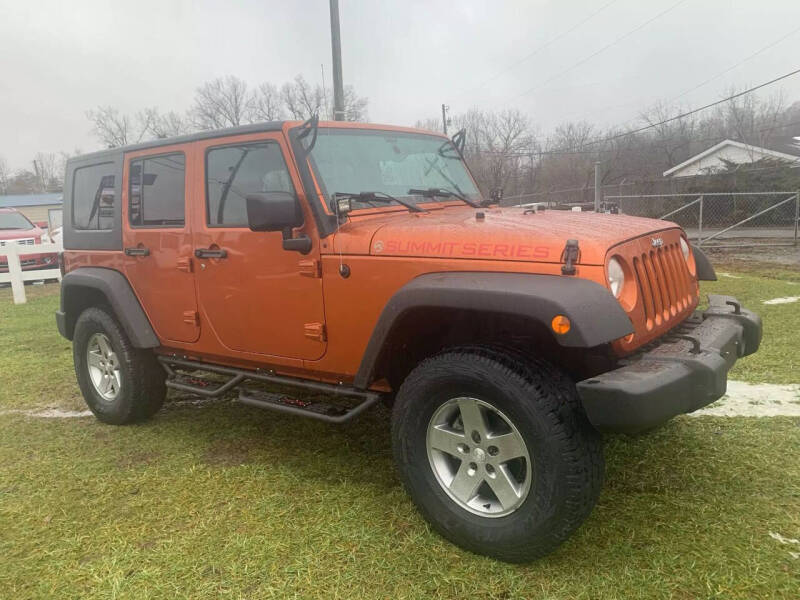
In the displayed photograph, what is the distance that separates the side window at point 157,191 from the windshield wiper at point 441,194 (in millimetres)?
1489

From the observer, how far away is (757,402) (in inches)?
166

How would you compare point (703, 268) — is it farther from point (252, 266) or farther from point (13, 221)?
point (13, 221)

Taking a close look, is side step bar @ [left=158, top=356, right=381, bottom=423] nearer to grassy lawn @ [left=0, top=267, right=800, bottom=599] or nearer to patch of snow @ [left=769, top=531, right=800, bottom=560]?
grassy lawn @ [left=0, top=267, right=800, bottom=599]

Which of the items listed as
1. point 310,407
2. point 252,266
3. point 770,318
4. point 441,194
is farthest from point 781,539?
point 770,318

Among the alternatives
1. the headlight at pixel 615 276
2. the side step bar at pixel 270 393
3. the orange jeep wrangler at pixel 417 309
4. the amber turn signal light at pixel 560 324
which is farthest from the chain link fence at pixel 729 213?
the amber turn signal light at pixel 560 324

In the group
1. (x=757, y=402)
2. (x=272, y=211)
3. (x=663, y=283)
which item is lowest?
(x=757, y=402)

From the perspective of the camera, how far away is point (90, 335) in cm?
Answer: 459

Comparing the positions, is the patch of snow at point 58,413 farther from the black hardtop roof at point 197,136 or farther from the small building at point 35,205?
the small building at point 35,205

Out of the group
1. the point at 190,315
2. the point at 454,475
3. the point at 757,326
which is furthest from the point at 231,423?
the point at 757,326

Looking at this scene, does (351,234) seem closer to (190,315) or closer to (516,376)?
(516,376)

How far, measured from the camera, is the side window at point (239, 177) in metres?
3.37

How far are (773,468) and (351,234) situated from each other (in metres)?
2.59

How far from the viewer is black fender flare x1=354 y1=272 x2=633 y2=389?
2244 millimetres

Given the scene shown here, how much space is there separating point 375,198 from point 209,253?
1.08 m
